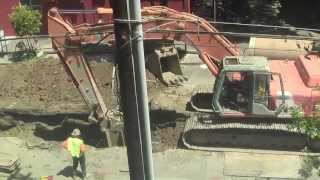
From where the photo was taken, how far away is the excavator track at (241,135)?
52.9ft

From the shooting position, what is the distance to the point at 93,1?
28.6m

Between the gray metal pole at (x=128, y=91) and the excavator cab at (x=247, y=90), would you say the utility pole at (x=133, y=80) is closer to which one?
the gray metal pole at (x=128, y=91)

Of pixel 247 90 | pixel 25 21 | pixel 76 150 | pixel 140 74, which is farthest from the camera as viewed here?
pixel 25 21

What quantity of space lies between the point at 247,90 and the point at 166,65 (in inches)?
177

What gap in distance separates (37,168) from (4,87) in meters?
6.05

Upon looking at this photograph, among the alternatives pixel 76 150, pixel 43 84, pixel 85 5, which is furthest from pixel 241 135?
pixel 85 5

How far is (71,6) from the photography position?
29.1 meters

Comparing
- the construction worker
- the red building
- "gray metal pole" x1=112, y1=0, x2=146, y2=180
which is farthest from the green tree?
"gray metal pole" x1=112, y1=0, x2=146, y2=180

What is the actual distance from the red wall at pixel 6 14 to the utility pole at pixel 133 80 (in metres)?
21.9

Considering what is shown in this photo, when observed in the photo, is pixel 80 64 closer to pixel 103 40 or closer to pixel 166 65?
pixel 103 40

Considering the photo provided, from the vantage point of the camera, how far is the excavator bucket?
19.0 metres

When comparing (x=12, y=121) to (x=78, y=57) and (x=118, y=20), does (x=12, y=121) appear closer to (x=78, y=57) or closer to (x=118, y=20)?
(x=78, y=57)

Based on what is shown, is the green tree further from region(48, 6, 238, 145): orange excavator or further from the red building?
region(48, 6, 238, 145): orange excavator

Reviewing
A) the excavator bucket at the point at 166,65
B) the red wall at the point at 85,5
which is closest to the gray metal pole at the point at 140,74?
the excavator bucket at the point at 166,65
